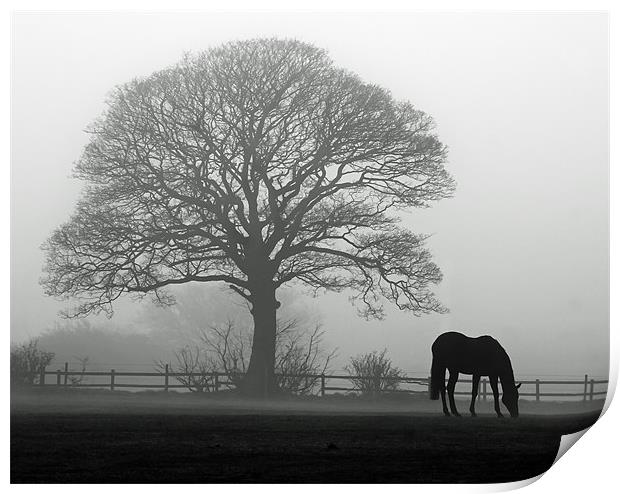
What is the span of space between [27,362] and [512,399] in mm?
3802

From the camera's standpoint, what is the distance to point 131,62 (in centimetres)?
886

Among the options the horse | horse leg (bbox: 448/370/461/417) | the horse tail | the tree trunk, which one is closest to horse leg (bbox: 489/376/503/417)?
the horse

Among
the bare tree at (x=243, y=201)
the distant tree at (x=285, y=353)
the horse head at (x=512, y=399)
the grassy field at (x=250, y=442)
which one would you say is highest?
the bare tree at (x=243, y=201)

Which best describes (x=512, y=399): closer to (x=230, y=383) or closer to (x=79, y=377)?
(x=230, y=383)

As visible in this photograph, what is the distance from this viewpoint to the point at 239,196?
892 cm

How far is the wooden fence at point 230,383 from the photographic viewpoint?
8.79 m

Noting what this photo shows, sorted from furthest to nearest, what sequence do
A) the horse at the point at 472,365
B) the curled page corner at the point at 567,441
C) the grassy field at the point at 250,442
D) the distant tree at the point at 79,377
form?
the curled page corner at the point at 567,441
the horse at the point at 472,365
the distant tree at the point at 79,377
the grassy field at the point at 250,442

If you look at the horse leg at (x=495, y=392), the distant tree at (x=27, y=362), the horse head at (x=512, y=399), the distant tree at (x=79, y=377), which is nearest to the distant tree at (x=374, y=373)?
the horse leg at (x=495, y=392)

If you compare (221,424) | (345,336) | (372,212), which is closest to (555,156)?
(372,212)

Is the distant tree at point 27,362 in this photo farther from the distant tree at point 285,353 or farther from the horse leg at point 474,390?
the horse leg at point 474,390

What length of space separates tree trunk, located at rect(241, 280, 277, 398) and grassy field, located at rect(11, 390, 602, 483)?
162 millimetres

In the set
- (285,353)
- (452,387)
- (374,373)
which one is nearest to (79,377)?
(285,353)

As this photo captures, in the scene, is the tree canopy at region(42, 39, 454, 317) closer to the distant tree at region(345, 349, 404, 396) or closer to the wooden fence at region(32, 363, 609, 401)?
the distant tree at region(345, 349, 404, 396)

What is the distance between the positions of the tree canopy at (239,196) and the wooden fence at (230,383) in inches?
21.3
